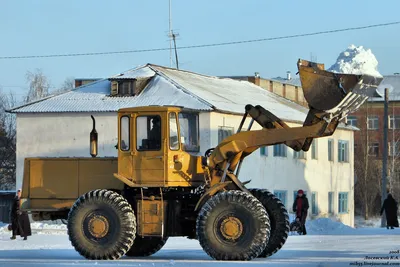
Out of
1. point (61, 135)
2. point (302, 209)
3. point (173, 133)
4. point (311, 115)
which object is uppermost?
point (61, 135)

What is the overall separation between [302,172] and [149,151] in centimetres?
3631

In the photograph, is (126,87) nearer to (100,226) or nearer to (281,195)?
(281,195)

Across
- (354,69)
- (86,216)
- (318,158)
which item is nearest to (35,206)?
(86,216)

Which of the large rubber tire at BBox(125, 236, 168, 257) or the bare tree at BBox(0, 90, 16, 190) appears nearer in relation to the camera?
the large rubber tire at BBox(125, 236, 168, 257)

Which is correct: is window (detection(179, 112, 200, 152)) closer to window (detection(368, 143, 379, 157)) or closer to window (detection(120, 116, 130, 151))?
window (detection(120, 116, 130, 151))

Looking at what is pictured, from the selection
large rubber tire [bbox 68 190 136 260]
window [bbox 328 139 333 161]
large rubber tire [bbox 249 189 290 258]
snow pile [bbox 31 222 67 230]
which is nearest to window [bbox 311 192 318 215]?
window [bbox 328 139 333 161]

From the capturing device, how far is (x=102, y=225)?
2227 cm

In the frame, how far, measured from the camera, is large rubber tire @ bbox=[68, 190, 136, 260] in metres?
22.1

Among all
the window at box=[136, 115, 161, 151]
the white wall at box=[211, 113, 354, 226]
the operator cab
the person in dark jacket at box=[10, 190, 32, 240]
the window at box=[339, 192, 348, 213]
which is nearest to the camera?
the operator cab

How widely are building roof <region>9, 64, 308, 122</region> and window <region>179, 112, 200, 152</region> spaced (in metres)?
23.7

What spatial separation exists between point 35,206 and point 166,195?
2.94m

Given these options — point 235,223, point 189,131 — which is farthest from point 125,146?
point 235,223

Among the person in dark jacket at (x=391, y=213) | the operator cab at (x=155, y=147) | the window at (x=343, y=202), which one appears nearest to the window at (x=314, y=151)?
the window at (x=343, y=202)

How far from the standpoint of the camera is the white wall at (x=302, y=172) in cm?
5181
